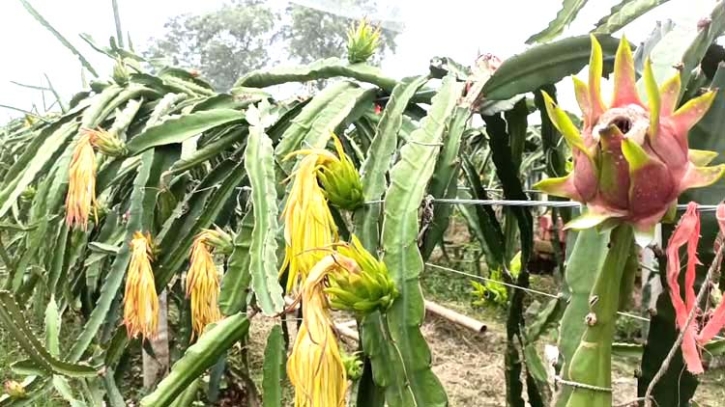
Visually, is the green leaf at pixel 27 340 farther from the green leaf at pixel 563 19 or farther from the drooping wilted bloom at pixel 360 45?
the green leaf at pixel 563 19

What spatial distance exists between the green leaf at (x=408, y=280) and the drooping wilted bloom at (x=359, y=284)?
20mm

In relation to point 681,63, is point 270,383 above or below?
below

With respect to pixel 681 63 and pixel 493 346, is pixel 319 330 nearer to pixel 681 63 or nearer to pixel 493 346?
pixel 681 63

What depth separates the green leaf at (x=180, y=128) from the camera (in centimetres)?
112

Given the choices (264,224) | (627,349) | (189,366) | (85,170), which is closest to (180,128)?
(85,170)

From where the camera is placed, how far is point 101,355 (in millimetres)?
1094

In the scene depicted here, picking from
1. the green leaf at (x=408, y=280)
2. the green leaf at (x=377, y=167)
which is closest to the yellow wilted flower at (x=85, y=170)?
the green leaf at (x=377, y=167)

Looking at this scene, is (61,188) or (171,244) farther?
(61,188)

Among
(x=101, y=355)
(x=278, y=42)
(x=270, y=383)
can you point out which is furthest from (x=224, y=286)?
(x=278, y=42)

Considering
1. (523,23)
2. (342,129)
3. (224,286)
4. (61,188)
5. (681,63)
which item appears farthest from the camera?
(523,23)

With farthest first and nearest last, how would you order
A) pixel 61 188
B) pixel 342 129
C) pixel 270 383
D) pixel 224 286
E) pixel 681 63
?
pixel 61 188
pixel 342 129
pixel 224 286
pixel 270 383
pixel 681 63

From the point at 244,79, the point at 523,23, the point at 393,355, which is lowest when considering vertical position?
the point at 393,355

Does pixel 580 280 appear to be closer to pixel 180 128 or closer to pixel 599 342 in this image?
pixel 599 342

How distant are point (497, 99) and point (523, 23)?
2.58 meters
